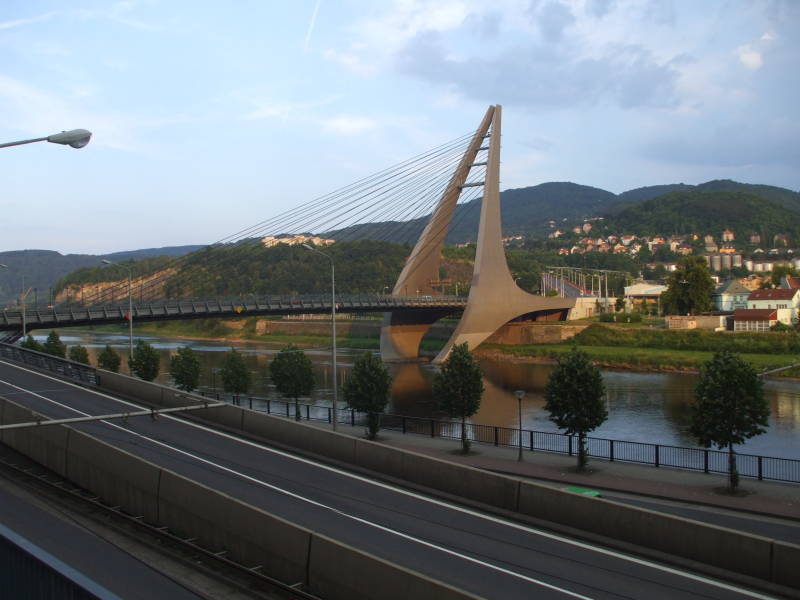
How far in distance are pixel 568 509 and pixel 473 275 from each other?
1458 inches

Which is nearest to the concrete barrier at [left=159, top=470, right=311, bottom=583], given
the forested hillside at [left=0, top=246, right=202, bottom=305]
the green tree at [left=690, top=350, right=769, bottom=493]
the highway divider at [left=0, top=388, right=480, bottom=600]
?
the highway divider at [left=0, top=388, right=480, bottom=600]

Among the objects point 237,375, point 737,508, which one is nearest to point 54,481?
point 737,508

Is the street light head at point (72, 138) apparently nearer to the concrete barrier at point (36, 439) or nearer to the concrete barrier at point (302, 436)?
the concrete barrier at point (36, 439)

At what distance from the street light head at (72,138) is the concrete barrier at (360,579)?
5101 mm

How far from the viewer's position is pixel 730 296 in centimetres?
6981

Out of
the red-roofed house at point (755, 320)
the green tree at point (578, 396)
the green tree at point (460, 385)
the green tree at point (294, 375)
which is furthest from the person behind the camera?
the red-roofed house at point (755, 320)

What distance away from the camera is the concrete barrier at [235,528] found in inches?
344

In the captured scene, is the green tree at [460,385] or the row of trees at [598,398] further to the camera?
the green tree at [460,385]

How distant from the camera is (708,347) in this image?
49.2 meters

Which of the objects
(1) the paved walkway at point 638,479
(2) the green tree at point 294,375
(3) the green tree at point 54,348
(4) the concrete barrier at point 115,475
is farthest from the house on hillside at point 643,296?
(4) the concrete barrier at point 115,475

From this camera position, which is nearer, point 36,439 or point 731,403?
point 36,439

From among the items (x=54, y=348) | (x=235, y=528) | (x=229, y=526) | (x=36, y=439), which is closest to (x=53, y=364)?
(x=36, y=439)

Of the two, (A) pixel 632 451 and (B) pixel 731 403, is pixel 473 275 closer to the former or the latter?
(A) pixel 632 451

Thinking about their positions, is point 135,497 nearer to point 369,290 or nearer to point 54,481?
point 54,481
